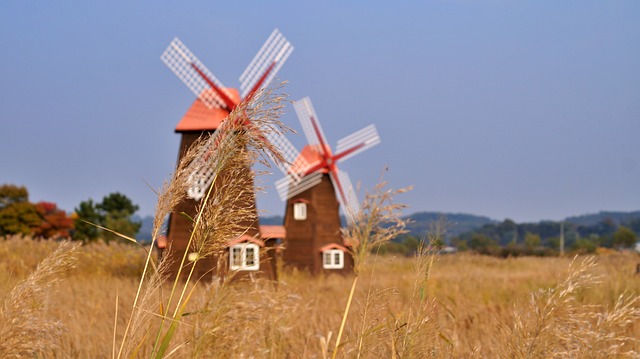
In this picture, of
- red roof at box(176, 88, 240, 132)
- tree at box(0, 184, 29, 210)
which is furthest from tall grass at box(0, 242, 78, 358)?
tree at box(0, 184, 29, 210)

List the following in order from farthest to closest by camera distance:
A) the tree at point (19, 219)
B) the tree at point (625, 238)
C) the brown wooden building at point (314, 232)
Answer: the tree at point (625, 238) → the tree at point (19, 219) → the brown wooden building at point (314, 232)

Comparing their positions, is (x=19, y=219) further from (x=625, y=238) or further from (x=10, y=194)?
(x=625, y=238)

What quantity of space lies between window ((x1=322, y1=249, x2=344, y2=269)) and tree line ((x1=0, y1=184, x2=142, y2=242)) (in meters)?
23.7

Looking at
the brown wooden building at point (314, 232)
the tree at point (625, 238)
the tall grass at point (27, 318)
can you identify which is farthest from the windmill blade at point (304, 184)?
the tree at point (625, 238)

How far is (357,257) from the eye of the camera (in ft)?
6.44

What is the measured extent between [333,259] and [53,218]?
33156 millimetres

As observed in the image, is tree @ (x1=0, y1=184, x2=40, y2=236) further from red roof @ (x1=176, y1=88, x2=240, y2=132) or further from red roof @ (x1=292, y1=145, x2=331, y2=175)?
red roof @ (x1=176, y1=88, x2=240, y2=132)

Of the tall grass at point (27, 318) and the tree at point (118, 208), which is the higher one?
the tree at point (118, 208)

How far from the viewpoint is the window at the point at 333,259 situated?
2473 centimetres

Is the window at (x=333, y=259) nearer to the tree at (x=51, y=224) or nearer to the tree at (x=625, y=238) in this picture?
the tree at (x=51, y=224)

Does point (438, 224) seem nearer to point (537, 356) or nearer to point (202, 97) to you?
point (537, 356)

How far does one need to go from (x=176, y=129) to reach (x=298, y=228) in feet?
26.0

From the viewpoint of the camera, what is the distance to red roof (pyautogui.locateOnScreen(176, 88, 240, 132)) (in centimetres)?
1802

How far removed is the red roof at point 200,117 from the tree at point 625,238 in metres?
73.0
